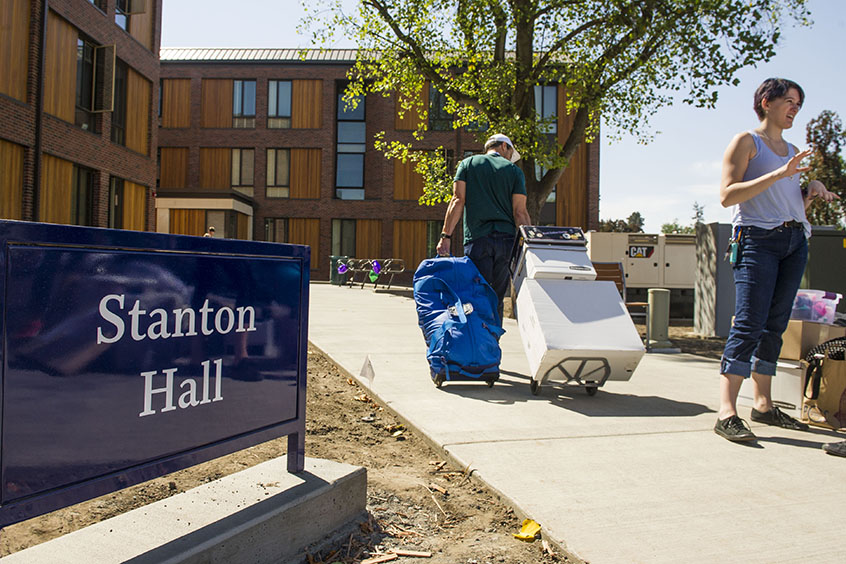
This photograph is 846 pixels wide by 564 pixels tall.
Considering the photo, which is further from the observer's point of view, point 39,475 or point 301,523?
point 301,523

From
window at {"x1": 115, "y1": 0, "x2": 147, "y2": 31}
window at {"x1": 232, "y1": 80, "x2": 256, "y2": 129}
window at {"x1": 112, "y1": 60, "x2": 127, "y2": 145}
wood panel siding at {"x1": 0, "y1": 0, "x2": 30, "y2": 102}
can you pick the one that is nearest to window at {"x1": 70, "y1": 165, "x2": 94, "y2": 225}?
window at {"x1": 112, "y1": 60, "x2": 127, "y2": 145}

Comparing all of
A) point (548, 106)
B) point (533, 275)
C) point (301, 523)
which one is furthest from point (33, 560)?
point (548, 106)

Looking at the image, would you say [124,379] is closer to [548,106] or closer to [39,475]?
[39,475]

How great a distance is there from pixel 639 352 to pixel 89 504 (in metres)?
3.30

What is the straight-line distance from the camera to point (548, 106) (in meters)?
36.9

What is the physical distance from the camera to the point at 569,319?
4.53 metres

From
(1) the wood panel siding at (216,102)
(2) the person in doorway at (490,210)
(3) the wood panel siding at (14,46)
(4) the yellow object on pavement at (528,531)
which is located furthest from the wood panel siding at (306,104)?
(4) the yellow object on pavement at (528,531)

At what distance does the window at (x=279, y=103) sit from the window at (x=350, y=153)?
292 cm

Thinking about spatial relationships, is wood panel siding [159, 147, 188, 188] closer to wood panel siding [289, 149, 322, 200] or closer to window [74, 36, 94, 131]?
wood panel siding [289, 149, 322, 200]

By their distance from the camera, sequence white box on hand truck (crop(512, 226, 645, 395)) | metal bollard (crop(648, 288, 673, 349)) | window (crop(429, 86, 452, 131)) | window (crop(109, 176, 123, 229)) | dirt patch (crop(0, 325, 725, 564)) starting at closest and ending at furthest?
dirt patch (crop(0, 325, 725, 564))
white box on hand truck (crop(512, 226, 645, 395))
metal bollard (crop(648, 288, 673, 349))
window (crop(109, 176, 123, 229))
window (crop(429, 86, 452, 131))

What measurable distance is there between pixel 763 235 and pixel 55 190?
19.3 meters

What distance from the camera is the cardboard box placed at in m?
4.49

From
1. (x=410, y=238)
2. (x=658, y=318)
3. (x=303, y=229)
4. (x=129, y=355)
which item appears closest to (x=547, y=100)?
(x=410, y=238)

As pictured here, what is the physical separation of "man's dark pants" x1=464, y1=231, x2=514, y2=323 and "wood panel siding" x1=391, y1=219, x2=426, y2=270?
3288 cm
